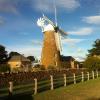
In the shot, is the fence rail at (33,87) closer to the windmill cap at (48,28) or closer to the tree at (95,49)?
the windmill cap at (48,28)

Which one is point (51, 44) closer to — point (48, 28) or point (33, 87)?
point (48, 28)

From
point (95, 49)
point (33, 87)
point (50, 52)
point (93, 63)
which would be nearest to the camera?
point (33, 87)

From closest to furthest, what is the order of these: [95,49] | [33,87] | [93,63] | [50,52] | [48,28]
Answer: [33,87]
[93,63]
[50,52]
[48,28]
[95,49]

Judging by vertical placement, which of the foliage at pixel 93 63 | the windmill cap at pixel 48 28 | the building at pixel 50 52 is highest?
the windmill cap at pixel 48 28

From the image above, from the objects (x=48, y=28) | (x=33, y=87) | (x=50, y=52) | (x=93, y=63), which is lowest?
(x=33, y=87)

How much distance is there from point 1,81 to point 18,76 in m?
5.27

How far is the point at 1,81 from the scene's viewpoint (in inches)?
1367

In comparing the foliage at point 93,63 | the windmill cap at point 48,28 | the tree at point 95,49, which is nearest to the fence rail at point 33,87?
the foliage at point 93,63

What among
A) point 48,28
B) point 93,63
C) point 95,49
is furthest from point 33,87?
point 95,49

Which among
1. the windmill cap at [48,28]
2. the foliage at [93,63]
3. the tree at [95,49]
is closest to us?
the foliage at [93,63]

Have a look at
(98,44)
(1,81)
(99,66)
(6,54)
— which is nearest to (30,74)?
(1,81)

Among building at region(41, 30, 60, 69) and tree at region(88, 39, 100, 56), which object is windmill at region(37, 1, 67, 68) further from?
tree at region(88, 39, 100, 56)

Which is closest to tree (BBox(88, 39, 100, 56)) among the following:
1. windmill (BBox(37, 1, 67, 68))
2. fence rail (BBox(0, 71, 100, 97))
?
windmill (BBox(37, 1, 67, 68))

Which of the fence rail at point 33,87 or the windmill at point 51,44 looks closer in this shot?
the fence rail at point 33,87
